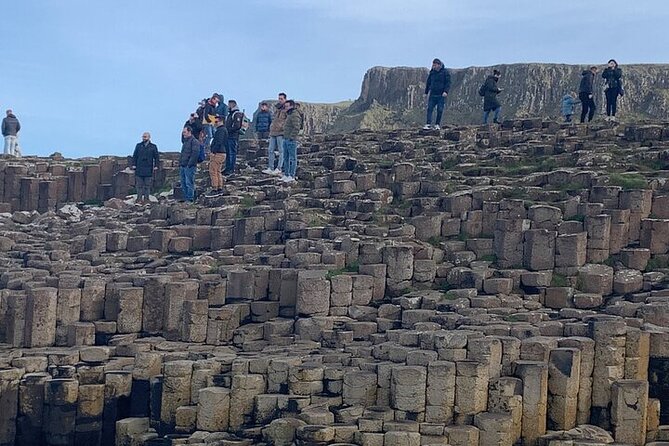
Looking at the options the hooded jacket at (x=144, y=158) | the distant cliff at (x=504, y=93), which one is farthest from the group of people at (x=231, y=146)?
the distant cliff at (x=504, y=93)

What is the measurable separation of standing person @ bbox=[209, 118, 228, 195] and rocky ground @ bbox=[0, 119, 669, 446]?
0.58m

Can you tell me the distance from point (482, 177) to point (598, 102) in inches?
935

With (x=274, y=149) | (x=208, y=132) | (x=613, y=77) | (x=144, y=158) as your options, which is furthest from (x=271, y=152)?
(x=613, y=77)

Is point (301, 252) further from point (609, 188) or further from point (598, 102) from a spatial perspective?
point (598, 102)

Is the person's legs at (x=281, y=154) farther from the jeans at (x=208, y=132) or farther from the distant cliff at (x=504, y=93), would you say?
the distant cliff at (x=504, y=93)

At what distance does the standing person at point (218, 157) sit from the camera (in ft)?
106

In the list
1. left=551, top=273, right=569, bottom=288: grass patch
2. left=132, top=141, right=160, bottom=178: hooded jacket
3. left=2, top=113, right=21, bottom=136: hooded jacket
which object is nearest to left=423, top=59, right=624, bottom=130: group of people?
left=132, top=141, right=160, bottom=178: hooded jacket

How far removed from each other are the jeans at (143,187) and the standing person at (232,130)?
7.90 ft

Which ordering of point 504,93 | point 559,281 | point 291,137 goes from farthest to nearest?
point 504,93 → point 291,137 → point 559,281

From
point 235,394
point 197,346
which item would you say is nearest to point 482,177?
point 197,346

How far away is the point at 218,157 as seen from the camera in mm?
32312

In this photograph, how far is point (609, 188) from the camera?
2650 centimetres

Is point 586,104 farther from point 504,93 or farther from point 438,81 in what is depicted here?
point 504,93

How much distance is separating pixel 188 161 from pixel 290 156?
115 inches
